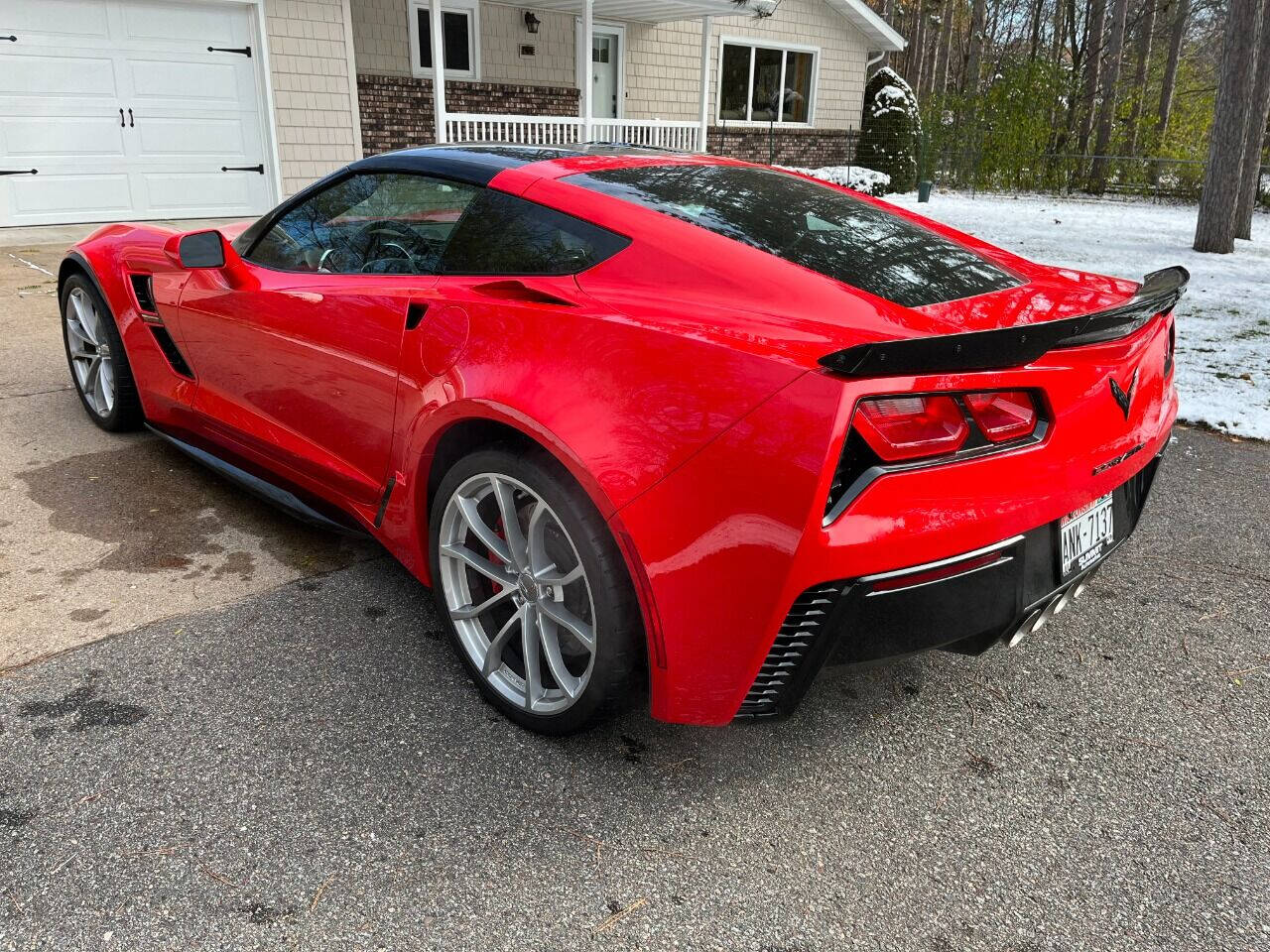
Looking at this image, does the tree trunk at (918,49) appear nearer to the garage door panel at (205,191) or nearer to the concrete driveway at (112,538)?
the garage door panel at (205,191)

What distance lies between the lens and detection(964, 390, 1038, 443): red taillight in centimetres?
184

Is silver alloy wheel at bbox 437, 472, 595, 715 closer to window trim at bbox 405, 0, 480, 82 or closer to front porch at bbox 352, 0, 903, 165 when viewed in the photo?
front porch at bbox 352, 0, 903, 165

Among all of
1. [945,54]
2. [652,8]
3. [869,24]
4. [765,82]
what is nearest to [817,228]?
[652,8]

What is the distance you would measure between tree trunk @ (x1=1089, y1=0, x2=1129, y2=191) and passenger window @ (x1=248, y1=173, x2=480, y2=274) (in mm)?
19712

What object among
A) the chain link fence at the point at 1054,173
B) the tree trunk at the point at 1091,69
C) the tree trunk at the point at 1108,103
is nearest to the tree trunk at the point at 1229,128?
the chain link fence at the point at 1054,173

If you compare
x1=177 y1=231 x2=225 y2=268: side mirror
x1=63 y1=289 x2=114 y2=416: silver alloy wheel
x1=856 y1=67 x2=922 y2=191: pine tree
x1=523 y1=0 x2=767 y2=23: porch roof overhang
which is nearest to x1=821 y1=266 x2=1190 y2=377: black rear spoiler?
x1=177 y1=231 x2=225 y2=268: side mirror

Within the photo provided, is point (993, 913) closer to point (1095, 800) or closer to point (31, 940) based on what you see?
point (1095, 800)

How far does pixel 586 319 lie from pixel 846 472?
27.3 inches

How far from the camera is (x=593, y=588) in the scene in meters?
2.05

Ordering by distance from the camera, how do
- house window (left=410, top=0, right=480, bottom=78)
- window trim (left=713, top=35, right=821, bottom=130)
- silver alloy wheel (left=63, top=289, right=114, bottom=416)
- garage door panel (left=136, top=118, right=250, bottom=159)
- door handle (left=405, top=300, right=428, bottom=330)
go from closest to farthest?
1. door handle (left=405, top=300, right=428, bottom=330)
2. silver alloy wheel (left=63, top=289, right=114, bottom=416)
3. garage door panel (left=136, top=118, right=250, bottom=159)
4. house window (left=410, top=0, right=480, bottom=78)
5. window trim (left=713, top=35, right=821, bottom=130)

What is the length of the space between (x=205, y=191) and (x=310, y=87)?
1754 mm

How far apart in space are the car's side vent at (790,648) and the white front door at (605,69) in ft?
53.8

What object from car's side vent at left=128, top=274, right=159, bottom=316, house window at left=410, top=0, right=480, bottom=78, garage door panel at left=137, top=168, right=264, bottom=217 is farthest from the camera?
house window at left=410, top=0, right=480, bottom=78

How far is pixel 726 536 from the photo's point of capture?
1829 millimetres
